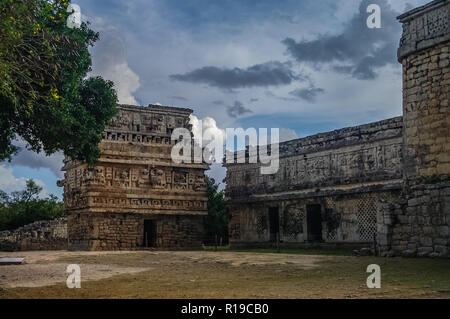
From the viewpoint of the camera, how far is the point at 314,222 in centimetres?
2295

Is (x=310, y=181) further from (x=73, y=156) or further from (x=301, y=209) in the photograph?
(x=73, y=156)

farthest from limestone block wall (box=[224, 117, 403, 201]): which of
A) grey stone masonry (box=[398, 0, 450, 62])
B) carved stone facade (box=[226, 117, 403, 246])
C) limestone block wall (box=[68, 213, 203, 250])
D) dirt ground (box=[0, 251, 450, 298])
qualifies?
dirt ground (box=[0, 251, 450, 298])

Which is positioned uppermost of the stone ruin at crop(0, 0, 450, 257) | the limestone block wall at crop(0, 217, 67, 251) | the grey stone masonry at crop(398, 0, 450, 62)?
the grey stone masonry at crop(398, 0, 450, 62)

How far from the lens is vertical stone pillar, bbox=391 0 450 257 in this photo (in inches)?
460

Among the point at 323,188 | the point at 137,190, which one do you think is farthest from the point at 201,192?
the point at 323,188

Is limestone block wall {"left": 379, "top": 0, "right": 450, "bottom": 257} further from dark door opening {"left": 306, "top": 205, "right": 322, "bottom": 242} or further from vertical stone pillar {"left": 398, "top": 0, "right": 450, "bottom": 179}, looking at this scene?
dark door opening {"left": 306, "top": 205, "right": 322, "bottom": 242}

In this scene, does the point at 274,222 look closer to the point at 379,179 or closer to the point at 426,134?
the point at 379,179

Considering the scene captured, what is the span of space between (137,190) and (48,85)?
45.2 ft

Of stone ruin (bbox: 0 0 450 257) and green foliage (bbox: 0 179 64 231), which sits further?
green foliage (bbox: 0 179 64 231)

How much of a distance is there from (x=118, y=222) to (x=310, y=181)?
32.5 feet

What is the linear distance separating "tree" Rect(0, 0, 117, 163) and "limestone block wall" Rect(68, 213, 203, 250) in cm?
1050

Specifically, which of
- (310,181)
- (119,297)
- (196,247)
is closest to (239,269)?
(119,297)

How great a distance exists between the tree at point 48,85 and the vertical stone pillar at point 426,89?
8445 millimetres
